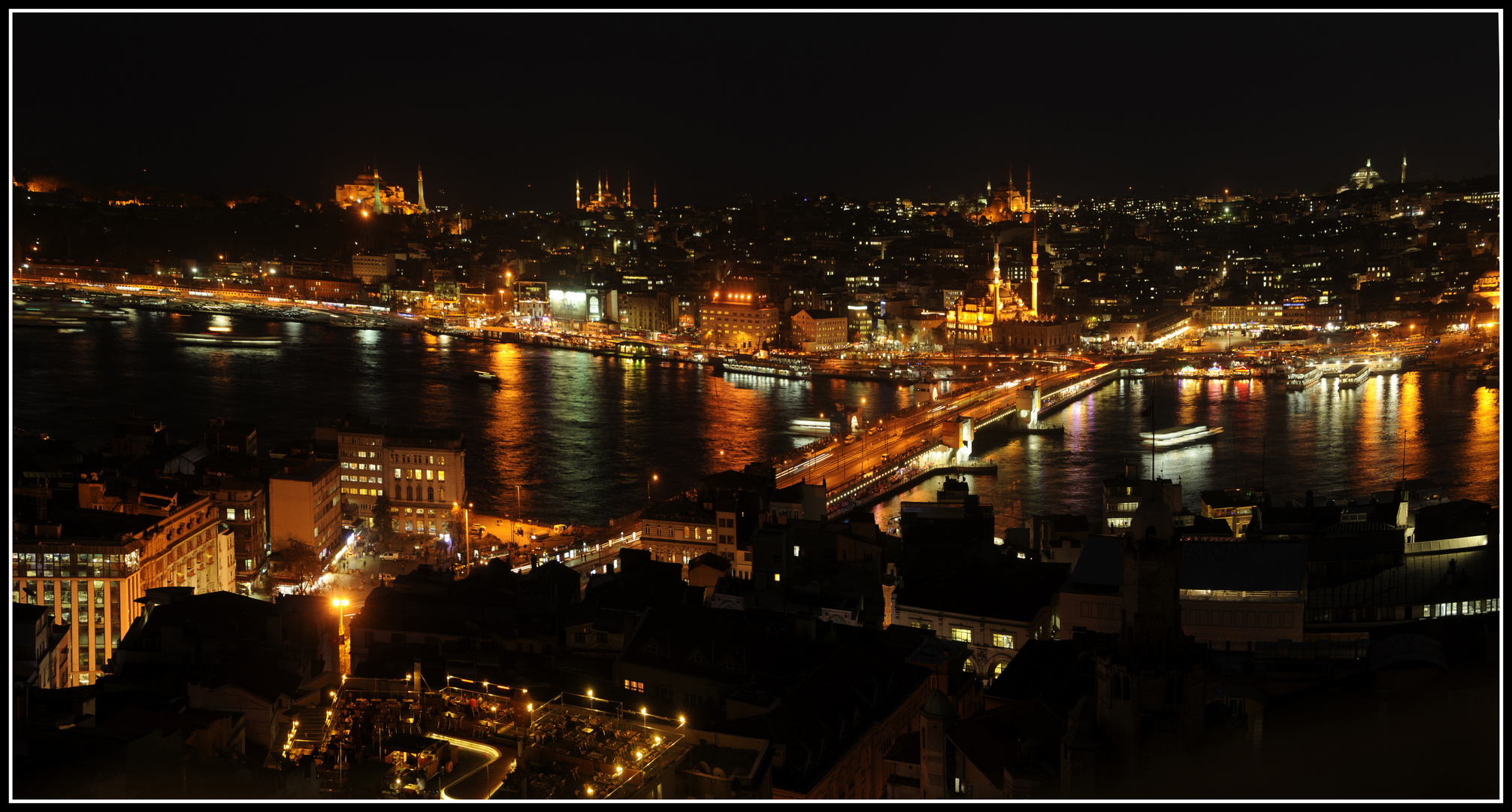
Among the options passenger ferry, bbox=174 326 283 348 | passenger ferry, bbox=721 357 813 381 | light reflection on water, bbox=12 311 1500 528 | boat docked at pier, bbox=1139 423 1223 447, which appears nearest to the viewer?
light reflection on water, bbox=12 311 1500 528

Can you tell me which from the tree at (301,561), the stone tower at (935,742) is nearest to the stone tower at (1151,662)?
the stone tower at (935,742)

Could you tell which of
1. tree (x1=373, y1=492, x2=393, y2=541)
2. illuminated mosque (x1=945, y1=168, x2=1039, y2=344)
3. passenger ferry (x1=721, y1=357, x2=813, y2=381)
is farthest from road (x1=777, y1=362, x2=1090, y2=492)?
illuminated mosque (x1=945, y1=168, x2=1039, y2=344)

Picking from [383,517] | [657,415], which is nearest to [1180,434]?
[657,415]

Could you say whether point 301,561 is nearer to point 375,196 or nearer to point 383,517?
point 383,517

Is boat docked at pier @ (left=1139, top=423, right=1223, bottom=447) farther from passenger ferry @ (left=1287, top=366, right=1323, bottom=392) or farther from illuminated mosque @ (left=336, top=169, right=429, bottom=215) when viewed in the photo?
illuminated mosque @ (left=336, top=169, right=429, bottom=215)

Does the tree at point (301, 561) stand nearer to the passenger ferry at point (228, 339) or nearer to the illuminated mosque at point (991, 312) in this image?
the passenger ferry at point (228, 339)
